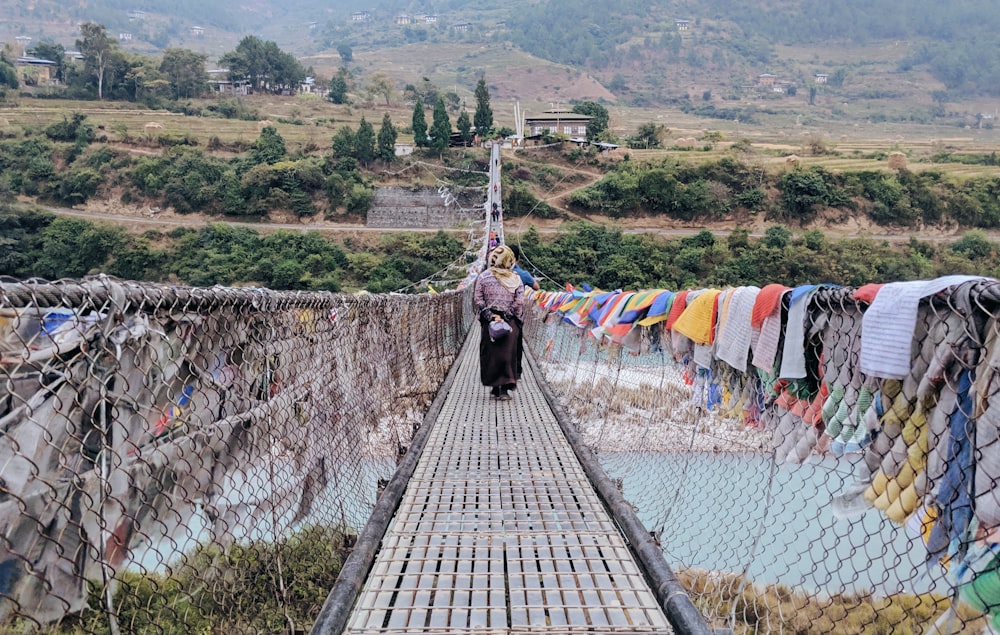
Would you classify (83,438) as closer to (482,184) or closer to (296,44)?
(482,184)

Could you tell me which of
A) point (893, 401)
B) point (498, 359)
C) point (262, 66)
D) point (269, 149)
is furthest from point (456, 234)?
point (262, 66)

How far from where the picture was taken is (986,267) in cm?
2211

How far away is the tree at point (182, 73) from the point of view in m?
43.8

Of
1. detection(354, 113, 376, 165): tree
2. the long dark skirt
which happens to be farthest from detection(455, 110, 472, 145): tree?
the long dark skirt

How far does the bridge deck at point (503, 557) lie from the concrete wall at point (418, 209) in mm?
26306

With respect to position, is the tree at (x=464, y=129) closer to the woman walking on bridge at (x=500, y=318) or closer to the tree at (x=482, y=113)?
the tree at (x=482, y=113)

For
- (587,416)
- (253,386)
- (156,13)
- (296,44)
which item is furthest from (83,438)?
(156,13)

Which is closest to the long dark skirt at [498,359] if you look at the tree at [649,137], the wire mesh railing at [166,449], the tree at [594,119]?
the wire mesh railing at [166,449]

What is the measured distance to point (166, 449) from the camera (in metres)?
1.14

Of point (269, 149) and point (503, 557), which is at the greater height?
point (269, 149)

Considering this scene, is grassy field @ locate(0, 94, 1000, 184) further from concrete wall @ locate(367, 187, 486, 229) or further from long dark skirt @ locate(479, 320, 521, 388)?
long dark skirt @ locate(479, 320, 521, 388)

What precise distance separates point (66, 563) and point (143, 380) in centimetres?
31

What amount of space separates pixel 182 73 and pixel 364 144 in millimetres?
23523

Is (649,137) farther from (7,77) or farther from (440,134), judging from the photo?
(7,77)
